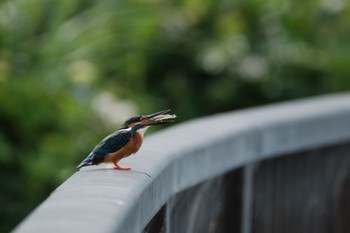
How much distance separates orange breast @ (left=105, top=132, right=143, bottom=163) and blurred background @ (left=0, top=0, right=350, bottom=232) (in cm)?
388

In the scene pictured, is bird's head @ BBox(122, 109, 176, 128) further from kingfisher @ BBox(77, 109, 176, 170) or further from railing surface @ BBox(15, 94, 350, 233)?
railing surface @ BBox(15, 94, 350, 233)

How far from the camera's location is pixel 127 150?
11.1 ft

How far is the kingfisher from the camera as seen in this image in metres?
3.35

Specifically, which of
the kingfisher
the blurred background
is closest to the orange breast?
the kingfisher

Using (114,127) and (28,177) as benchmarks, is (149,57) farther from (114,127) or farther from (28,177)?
(28,177)

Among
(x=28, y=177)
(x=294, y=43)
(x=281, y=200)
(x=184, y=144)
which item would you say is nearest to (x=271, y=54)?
(x=294, y=43)

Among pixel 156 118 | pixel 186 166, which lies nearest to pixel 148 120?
pixel 156 118

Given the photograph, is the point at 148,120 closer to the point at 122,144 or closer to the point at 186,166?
the point at 122,144

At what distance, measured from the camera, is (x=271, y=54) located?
8.96 m

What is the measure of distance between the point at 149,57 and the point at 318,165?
3477mm

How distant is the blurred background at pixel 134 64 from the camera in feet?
24.9

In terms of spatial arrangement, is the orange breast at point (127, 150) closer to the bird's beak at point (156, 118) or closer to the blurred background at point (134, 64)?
the bird's beak at point (156, 118)

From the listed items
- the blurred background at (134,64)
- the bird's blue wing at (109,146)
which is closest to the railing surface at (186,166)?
the bird's blue wing at (109,146)

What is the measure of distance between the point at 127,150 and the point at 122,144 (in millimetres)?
25
